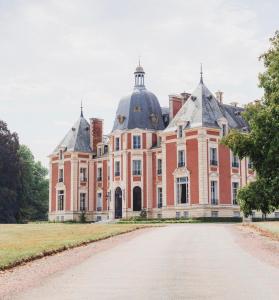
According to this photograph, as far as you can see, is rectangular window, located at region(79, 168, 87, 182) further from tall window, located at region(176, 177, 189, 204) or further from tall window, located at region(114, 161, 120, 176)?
tall window, located at region(176, 177, 189, 204)

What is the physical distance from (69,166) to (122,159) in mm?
9695

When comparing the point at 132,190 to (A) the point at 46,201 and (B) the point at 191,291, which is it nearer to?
(A) the point at 46,201

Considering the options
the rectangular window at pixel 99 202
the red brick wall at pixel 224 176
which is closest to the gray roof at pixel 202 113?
the red brick wall at pixel 224 176

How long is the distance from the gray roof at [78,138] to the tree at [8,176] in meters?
5.87

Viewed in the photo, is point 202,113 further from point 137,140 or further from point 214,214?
point 214,214

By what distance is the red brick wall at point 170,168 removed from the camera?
2247 inches

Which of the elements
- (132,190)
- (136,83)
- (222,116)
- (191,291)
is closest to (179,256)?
(191,291)

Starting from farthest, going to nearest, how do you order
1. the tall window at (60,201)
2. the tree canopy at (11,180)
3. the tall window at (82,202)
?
the tall window at (60,201), the tall window at (82,202), the tree canopy at (11,180)

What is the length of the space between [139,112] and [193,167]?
1177 centimetres

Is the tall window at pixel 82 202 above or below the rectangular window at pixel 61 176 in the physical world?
below

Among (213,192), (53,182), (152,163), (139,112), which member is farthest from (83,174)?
(213,192)

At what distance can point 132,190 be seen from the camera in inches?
2441

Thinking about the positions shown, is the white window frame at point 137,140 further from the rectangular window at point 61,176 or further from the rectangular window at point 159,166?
the rectangular window at point 61,176

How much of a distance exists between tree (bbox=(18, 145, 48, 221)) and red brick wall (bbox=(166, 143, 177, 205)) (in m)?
23.8
